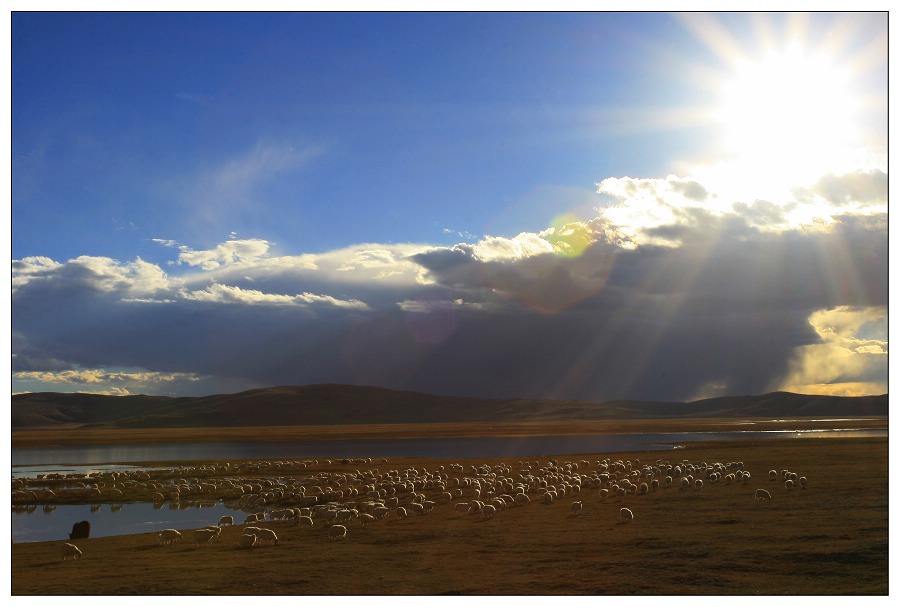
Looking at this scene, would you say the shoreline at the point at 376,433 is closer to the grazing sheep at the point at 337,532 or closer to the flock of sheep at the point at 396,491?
the flock of sheep at the point at 396,491

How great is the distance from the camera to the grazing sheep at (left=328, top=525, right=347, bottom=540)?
18516mm

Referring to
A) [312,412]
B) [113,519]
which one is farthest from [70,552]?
[312,412]

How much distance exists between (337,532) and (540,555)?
5.86m

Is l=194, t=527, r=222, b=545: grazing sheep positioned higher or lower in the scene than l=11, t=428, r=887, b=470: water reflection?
higher

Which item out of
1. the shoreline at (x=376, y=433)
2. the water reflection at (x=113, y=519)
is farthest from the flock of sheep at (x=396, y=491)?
the shoreline at (x=376, y=433)

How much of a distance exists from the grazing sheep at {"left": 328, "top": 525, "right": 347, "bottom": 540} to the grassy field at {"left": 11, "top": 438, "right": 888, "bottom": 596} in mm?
269

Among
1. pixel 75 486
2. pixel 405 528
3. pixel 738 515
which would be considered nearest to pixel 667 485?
pixel 738 515

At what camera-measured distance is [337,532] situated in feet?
61.3

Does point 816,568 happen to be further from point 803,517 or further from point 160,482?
point 160,482

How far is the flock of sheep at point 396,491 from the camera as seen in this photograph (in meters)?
20.8

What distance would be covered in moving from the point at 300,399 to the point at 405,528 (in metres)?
177

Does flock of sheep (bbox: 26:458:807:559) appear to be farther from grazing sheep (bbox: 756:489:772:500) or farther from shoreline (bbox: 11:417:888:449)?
shoreline (bbox: 11:417:888:449)

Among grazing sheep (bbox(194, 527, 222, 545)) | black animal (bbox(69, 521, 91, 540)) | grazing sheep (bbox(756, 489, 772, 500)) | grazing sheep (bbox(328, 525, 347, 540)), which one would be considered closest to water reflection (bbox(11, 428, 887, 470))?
black animal (bbox(69, 521, 91, 540))

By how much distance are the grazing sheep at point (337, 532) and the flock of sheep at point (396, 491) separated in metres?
0.03
